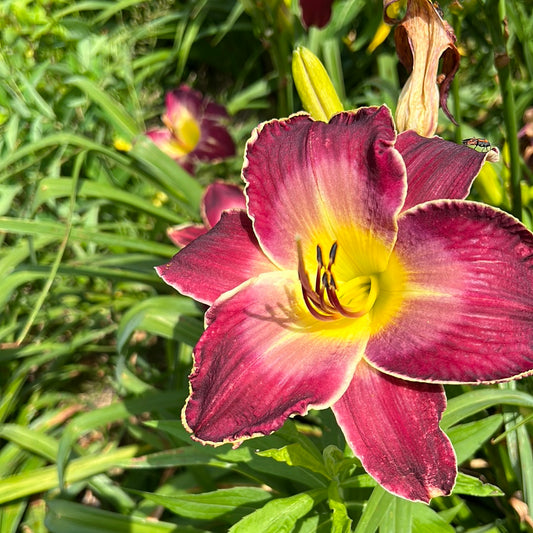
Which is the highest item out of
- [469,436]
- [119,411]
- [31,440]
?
[469,436]

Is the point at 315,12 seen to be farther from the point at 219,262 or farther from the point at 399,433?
the point at 399,433

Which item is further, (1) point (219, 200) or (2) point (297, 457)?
(1) point (219, 200)

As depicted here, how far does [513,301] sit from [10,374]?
1.32 m

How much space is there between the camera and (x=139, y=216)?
1.85 metres

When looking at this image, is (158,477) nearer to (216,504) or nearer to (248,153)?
(216,504)

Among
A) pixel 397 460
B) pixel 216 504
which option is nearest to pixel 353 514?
pixel 216 504

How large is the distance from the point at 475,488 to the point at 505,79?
1.81ft

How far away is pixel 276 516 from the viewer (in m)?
0.78

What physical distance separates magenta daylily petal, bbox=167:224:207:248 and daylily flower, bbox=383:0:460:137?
0.47 metres

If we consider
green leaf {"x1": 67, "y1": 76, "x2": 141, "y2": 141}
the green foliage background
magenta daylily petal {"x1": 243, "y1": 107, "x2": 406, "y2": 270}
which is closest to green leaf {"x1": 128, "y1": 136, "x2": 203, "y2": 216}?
the green foliage background

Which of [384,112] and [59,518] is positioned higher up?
[384,112]

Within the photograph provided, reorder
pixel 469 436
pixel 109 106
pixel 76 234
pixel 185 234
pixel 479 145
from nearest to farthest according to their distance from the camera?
pixel 479 145, pixel 469 436, pixel 185 234, pixel 76 234, pixel 109 106

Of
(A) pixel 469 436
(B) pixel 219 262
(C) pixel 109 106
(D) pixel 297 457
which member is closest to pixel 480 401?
(A) pixel 469 436

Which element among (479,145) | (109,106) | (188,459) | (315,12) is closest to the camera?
(479,145)
